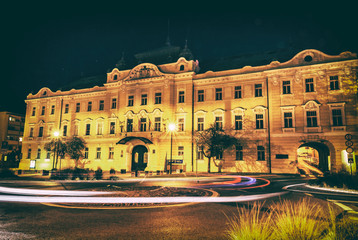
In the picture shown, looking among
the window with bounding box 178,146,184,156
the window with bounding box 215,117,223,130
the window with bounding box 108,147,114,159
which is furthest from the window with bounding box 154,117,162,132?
the window with bounding box 108,147,114,159

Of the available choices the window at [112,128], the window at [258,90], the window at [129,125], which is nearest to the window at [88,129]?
the window at [112,128]

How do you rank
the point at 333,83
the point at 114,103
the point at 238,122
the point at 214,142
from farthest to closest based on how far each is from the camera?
the point at 114,103 → the point at 238,122 → the point at 214,142 → the point at 333,83

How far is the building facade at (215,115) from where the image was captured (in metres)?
26.0

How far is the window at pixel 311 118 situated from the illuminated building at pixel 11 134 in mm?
59180

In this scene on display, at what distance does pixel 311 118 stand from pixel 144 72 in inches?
936

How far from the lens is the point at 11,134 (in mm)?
55781

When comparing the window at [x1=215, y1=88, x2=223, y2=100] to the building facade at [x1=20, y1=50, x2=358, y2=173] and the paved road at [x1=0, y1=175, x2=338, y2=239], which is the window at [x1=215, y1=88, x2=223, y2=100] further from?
the paved road at [x1=0, y1=175, x2=338, y2=239]

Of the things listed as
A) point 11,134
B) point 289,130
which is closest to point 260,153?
point 289,130

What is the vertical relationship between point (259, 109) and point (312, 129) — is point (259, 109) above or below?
above

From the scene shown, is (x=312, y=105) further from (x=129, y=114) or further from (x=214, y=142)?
(x=129, y=114)

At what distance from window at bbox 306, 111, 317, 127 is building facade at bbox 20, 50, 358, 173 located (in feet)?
0.33

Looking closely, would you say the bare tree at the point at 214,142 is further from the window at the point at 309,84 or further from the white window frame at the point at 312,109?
the window at the point at 309,84

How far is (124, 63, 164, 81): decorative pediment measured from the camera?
3477 cm

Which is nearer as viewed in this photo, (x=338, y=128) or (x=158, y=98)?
(x=338, y=128)
